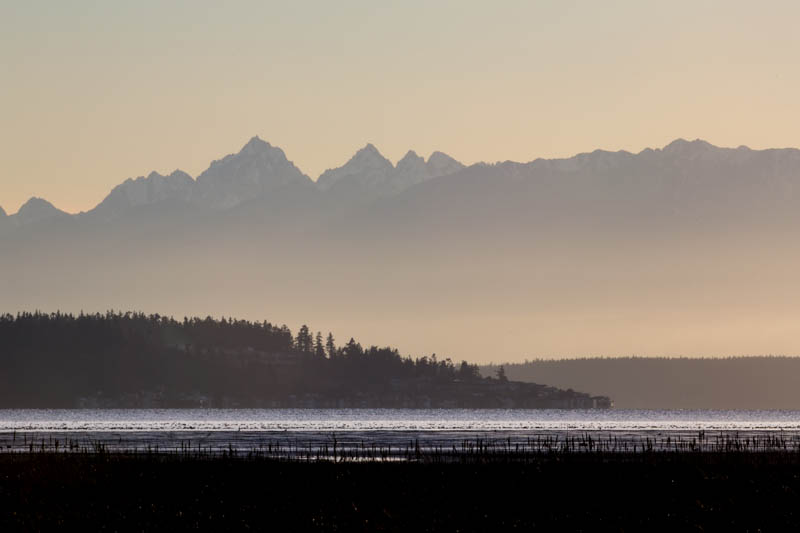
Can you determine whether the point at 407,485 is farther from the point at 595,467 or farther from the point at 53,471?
the point at 53,471

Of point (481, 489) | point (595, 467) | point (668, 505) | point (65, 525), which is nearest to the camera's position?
point (65, 525)

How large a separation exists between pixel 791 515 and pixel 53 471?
143 ft

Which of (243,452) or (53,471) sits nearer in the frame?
(53,471)

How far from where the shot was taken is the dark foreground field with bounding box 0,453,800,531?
61250 mm

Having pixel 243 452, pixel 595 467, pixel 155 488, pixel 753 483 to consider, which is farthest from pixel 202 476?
pixel 243 452

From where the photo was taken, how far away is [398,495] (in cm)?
7175

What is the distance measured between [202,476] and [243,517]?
1929 centimetres

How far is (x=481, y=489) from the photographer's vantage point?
74938mm

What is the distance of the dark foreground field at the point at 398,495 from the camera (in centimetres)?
6125

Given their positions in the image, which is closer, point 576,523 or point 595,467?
point 576,523

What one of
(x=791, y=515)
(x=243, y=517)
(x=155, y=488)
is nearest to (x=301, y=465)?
(x=155, y=488)

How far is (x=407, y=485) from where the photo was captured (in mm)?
76750

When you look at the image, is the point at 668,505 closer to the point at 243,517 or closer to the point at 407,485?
the point at 407,485

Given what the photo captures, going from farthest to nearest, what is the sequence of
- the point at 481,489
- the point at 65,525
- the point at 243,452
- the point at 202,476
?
1. the point at 243,452
2. the point at 202,476
3. the point at 481,489
4. the point at 65,525
